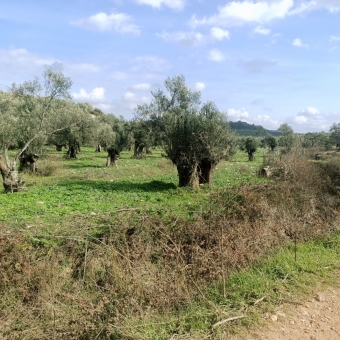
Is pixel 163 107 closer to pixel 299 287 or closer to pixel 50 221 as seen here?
pixel 50 221

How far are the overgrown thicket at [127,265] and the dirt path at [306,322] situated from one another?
921 millimetres

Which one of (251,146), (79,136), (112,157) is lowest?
(112,157)

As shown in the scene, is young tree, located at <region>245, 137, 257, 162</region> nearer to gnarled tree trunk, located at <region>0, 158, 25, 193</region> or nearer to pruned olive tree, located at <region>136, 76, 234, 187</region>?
pruned olive tree, located at <region>136, 76, 234, 187</region>

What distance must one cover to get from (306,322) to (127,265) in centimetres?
363

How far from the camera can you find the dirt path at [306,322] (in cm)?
474

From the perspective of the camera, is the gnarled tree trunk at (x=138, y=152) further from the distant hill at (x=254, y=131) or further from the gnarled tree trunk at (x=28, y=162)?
the gnarled tree trunk at (x=28, y=162)

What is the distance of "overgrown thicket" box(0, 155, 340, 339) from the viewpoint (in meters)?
5.23

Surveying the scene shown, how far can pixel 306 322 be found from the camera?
5.10m

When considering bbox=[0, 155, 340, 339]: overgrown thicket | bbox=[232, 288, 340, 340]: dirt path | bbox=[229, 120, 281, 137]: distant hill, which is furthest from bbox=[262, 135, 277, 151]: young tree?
bbox=[232, 288, 340, 340]: dirt path

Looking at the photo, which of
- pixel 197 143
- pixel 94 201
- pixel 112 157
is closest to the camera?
pixel 94 201

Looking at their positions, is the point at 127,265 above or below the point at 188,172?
below

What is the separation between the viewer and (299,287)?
6.23 metres

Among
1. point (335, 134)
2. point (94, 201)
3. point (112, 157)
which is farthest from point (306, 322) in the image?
point (335, 134)

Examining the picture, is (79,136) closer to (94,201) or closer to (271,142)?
(94,201)
